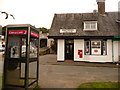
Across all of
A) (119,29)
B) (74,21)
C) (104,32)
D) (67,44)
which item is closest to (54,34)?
(67,44)

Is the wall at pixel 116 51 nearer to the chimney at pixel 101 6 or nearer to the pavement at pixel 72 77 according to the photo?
the pavement at pixel 72 77

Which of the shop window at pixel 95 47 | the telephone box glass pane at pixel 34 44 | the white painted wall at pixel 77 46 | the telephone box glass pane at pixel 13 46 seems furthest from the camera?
the white painted wall at pixel 77 46

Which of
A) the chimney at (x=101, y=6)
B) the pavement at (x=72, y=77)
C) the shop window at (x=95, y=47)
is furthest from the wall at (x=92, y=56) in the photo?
the chimney at (x=101, y=6)

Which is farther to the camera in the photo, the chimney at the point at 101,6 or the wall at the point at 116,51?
the chimney at the point at 101,6

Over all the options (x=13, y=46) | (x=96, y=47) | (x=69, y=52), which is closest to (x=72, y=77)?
(x=13, y=46)

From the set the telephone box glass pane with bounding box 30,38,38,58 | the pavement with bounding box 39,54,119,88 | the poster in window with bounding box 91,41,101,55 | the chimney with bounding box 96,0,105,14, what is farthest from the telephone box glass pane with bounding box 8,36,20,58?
the chimney with bounding box 96,0,105,14

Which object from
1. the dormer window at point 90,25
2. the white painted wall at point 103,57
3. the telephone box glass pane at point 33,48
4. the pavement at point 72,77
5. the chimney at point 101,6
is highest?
the chimney at point 101,6

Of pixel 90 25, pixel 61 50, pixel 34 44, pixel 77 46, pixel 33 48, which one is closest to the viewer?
pixel 33 48

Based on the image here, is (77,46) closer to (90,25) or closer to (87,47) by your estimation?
(87,47)

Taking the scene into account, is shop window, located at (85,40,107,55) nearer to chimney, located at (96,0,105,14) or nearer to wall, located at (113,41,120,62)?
wall, located at (113,41,120,62)

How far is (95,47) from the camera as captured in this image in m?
14.7

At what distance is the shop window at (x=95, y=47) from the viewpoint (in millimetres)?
14562

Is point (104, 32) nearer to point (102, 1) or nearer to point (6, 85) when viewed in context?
point (102, 1)

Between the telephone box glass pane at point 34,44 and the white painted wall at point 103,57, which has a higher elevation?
the telephone box glass pane at point 34,44
